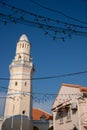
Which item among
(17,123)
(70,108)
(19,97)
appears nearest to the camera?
(70,108)

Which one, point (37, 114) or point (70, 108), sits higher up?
point (37, 114)

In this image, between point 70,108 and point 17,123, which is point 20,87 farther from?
point 70,108

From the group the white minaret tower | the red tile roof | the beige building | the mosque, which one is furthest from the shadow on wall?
the red tile roof

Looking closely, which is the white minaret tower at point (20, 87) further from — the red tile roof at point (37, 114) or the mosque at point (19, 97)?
the red tile roof at point (37, 114)

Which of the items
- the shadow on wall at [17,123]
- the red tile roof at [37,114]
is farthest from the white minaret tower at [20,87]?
the red tile roof at [37,114]

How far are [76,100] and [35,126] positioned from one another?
28.9 metres

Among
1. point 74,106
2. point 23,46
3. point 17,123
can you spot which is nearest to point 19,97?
point 17,123

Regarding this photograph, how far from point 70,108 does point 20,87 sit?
63.5 feet

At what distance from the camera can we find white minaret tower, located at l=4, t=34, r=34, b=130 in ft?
123

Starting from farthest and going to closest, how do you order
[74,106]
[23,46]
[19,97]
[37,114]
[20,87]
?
[37,114], [23,46], [20,87], [19,97], [74,106]

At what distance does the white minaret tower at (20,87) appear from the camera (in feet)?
123

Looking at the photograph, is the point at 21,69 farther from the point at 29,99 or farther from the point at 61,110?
the point at 61,110

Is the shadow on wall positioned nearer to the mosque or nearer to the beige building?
the mosque

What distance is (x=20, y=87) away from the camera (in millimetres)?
39125
